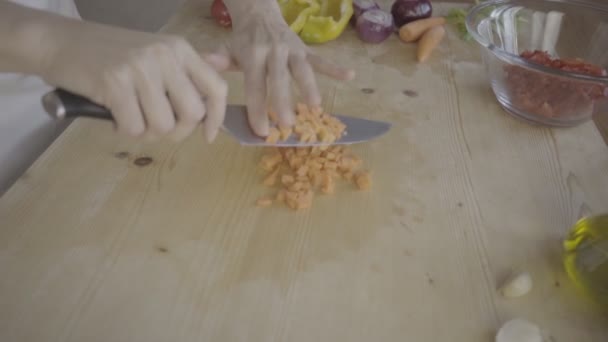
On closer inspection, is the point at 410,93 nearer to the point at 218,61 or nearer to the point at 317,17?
the point at 317,17

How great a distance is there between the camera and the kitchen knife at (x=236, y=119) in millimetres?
666

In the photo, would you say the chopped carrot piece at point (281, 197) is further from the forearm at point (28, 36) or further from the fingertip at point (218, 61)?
the forearm at point (28, 36)

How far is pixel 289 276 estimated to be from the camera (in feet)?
2.45

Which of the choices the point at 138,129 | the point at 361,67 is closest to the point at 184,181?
the point at 138,129

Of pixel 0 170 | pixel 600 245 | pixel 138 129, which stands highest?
pixel 138 129

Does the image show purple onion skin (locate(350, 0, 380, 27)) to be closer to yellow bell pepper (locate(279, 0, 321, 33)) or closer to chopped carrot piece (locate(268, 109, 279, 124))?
yellow bell pepper (locate(279, 0, 321, 33))

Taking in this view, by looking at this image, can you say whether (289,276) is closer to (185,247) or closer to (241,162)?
(185,247)

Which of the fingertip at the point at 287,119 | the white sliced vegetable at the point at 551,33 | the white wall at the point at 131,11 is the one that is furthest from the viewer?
the white wall at the point at 131,11

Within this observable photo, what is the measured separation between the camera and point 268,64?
3.01ft

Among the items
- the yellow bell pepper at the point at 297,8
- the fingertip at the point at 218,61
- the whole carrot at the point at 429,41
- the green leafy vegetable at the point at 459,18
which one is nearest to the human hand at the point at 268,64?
the fingertip at the point at 218,61

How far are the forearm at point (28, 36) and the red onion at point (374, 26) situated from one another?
0.85 meters

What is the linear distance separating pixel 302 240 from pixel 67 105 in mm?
401

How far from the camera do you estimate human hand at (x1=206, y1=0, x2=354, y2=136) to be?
0.87 m

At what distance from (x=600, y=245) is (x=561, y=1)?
0.83m
